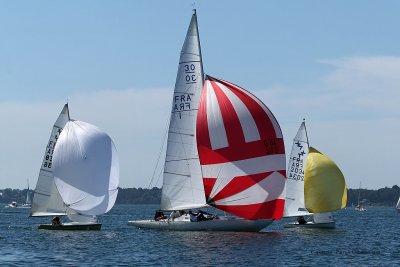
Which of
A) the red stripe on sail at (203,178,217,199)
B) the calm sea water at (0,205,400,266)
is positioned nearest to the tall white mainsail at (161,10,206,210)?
the calm sea water at (0,205,400,266)

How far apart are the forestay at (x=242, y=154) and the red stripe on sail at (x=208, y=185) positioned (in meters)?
0.03

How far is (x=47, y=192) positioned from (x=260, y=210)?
15.1 metres

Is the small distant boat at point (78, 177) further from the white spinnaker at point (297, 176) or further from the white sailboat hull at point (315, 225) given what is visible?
the white sailboat hull at point (315, 225)

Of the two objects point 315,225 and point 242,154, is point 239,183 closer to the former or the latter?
point 242,154

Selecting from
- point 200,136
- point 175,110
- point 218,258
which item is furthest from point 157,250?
point 175,110

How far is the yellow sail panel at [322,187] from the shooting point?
6184 cm

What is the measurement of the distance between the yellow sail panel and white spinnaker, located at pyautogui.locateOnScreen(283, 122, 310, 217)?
62 centimetres

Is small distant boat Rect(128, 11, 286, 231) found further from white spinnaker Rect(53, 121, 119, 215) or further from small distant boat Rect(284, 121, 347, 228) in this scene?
small distant boat Rect(284, 121, 347, 228)

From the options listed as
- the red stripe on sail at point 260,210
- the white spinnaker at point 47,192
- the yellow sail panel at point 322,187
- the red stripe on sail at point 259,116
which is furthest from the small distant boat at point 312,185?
the white spinnaker at point 47,192

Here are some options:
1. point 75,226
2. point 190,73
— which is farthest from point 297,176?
point 75,226

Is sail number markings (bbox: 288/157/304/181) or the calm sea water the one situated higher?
sail number markings (bbox: 288/157/304/181)

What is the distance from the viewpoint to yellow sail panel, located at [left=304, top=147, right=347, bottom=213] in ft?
203

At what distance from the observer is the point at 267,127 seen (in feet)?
155

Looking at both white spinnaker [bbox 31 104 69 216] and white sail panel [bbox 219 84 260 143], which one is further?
white spinnaker [bbox 31 104 69 216]
